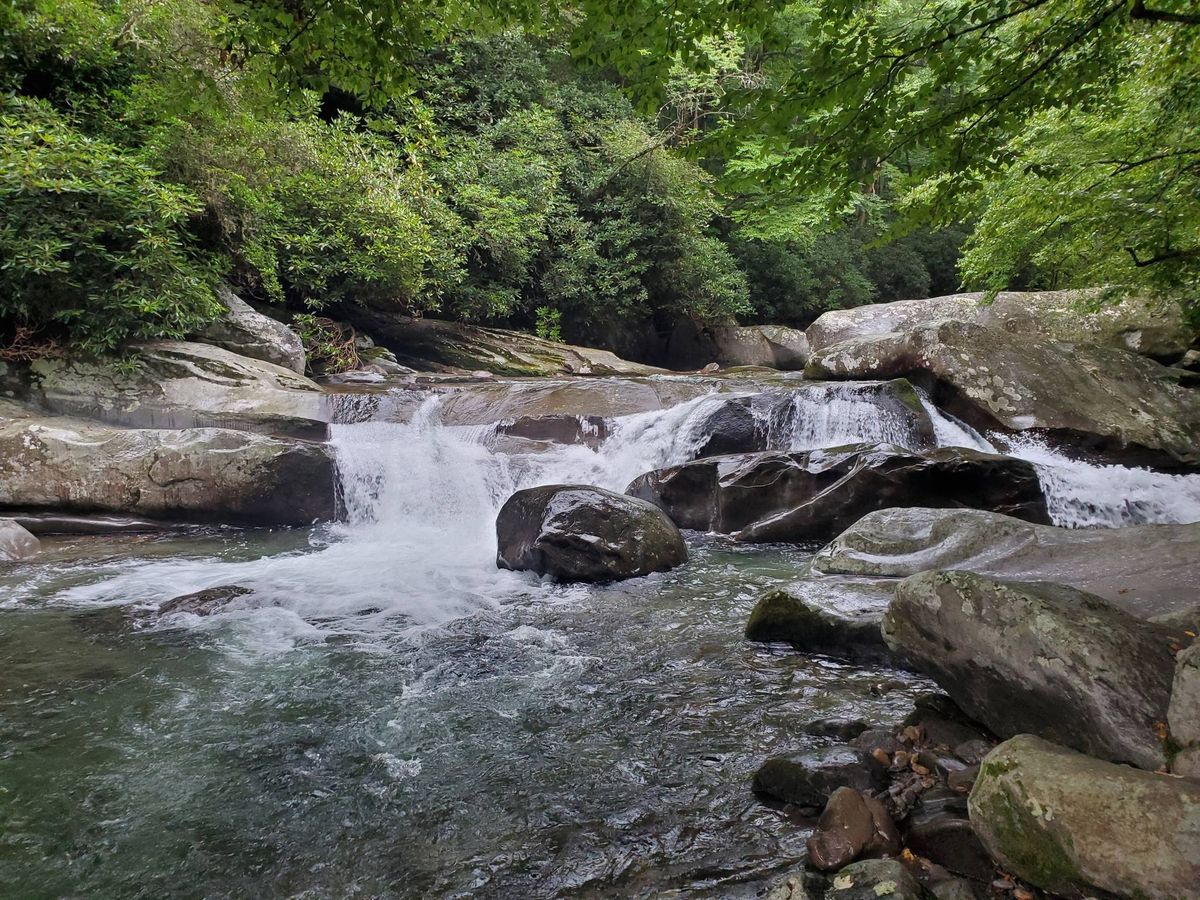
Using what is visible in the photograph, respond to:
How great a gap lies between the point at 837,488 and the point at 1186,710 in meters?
5.94

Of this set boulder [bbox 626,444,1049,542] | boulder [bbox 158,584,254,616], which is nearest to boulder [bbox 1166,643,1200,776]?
boulder [bbox 626,444,1049,542]

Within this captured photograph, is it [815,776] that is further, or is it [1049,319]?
[1049,319]

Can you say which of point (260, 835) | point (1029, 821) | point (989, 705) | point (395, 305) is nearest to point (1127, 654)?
point (989, 705)

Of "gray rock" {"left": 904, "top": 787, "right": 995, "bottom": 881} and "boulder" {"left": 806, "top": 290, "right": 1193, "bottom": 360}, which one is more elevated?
"boulder" {"left": 806, "top": 290, "right": 1193, "bottom": 360}

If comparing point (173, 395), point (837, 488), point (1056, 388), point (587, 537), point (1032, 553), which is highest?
point (1056, 388)

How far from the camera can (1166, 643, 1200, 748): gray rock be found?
2213 mm

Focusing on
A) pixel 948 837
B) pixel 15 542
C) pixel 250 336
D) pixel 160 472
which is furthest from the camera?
pixel 250 336

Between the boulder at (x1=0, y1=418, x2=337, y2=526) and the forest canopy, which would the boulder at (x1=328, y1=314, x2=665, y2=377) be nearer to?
the forest canopy

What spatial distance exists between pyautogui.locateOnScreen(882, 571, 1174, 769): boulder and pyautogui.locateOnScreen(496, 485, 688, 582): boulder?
3587mm

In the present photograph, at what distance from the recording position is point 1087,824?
79.4 inches

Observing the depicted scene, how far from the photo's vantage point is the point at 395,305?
1659 cm

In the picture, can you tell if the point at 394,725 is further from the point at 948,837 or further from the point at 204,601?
the point at 204,601

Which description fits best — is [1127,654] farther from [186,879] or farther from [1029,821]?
[186,879]

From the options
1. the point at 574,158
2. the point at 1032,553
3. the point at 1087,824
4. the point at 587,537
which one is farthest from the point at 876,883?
the point at 574,158
